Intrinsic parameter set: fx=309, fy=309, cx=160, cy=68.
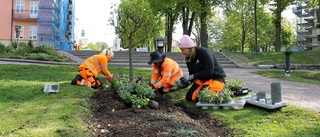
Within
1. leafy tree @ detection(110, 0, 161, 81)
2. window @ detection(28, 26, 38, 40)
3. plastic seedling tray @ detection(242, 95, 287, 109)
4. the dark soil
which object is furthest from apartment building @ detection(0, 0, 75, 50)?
plastic seedling tray @ detection(242, 95, 287, 109)

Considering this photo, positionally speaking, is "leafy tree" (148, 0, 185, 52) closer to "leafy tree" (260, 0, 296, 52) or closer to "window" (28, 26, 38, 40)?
"leafy tree" (260, 0, 296, 52)

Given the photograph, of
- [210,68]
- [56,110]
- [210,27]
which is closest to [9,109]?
[56,110]

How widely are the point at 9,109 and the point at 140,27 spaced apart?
351 cm

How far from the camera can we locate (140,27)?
23.9 feet

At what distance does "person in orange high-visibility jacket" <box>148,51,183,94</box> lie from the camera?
6.67m

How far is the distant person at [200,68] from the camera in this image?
565cm

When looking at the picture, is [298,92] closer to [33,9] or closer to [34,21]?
[34,21]

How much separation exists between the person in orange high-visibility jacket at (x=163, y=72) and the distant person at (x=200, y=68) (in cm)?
72

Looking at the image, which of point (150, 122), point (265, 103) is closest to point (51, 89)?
point (150, 122)

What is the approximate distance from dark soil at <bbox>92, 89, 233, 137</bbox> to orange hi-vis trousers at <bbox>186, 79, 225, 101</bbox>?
380 millimetres

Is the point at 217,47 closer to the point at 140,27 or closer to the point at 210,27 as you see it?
the point at 210,27

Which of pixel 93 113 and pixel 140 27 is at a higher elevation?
pixel 140 27

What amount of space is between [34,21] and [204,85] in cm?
3637

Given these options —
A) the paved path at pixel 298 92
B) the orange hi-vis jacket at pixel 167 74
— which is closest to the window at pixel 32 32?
the paved path at pixel 298 92
